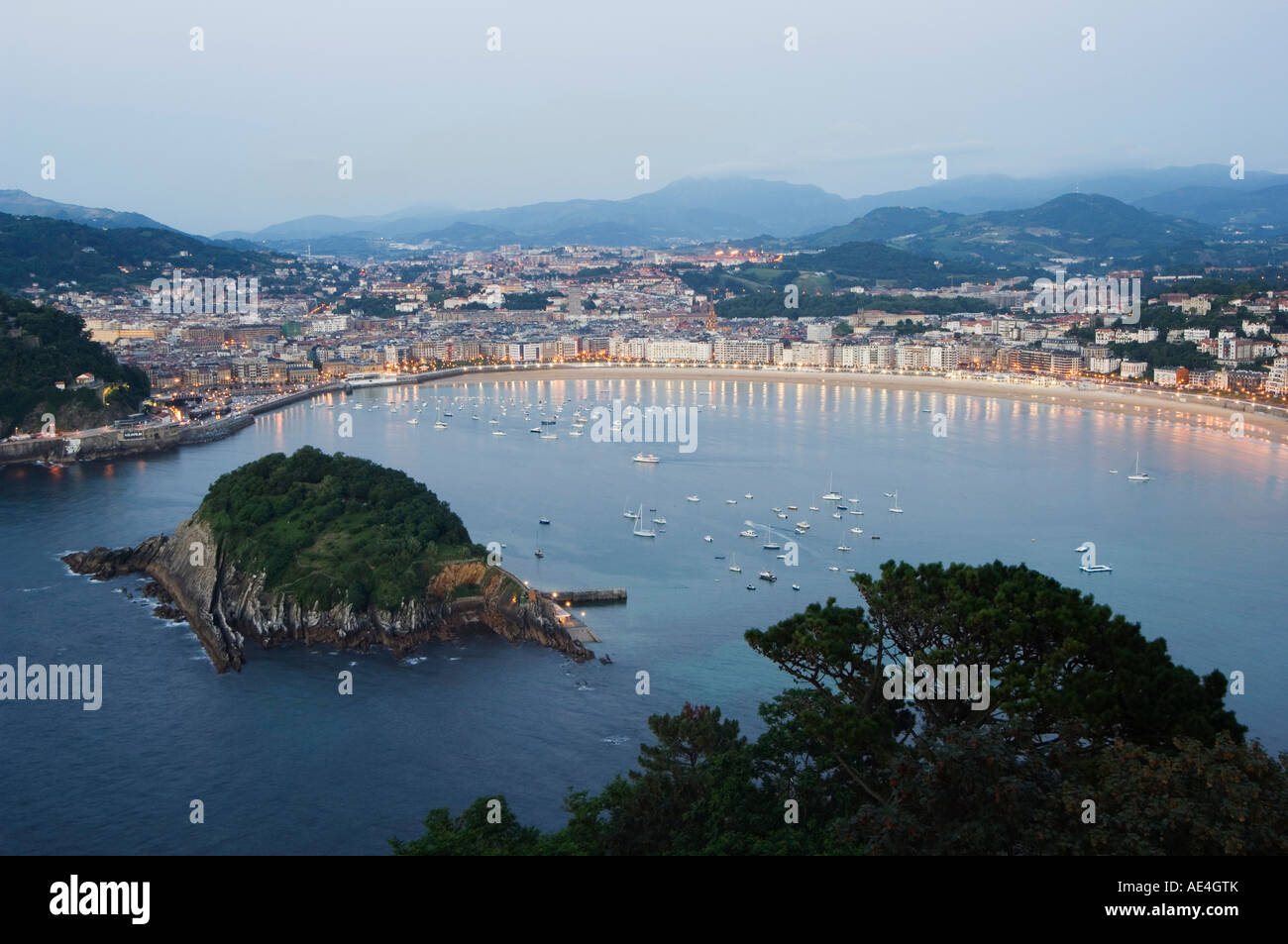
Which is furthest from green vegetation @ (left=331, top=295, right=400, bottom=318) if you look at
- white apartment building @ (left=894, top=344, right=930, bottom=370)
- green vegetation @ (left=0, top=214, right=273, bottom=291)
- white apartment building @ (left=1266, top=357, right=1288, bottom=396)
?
white apartment building @ (left=1266, top=357, right=1288, bottom=396)

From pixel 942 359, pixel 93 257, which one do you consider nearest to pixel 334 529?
pixel 942 359

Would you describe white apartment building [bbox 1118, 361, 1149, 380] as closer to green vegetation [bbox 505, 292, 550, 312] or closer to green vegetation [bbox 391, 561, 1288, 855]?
green vegetation [bbox 391, 561, 1288, 855]

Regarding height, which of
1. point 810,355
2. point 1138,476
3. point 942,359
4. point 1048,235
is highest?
point 1048,235

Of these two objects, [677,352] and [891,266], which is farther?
[891,266]

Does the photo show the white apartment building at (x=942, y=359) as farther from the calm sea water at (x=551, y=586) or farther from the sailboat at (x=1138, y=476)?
the sailboat at (x=1138, y=476)

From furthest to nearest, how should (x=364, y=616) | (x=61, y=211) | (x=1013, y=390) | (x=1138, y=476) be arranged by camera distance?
(x=61, y=211), (x=1013, y=390), (x=1138, y=476), (x=364, y=616)

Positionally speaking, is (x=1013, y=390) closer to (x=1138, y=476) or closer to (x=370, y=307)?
(x=1138, y=476)

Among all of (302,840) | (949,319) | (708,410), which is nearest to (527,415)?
(708,410)
